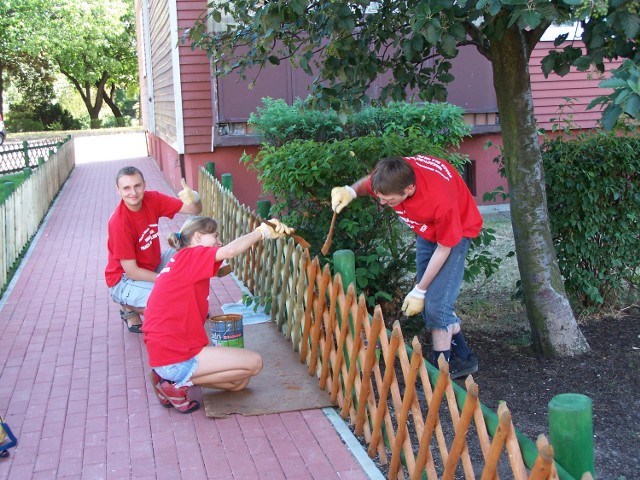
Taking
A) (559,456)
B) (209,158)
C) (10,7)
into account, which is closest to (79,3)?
(10,7)

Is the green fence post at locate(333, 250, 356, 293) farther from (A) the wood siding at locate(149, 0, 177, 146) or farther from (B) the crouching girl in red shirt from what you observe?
(A) the wood siding at locate(149, 0, 177, 146)

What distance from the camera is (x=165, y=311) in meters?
4.52

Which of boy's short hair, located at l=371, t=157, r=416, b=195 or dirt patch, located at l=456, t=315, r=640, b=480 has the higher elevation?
boy's short hair, located at l=371, t=157, r=416, b=195

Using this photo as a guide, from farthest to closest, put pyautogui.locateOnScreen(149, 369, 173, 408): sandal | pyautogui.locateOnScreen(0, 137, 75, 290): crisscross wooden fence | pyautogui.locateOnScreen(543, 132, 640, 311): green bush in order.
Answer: pyautogui.locateOnScreen(0, 137, 75, 290): crisscross wooden fence → pyautogui.locateOnScreen(543, 132, 640, 311): green bush → pyautogui.locateOnScreen(149, 369, 173, 408): sandal

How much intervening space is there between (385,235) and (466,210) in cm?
139

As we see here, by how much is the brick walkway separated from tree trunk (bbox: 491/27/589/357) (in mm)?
2051

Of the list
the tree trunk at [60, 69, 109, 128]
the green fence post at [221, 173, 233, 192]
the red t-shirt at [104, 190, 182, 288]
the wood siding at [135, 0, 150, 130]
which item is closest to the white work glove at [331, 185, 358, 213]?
the red t-shirt at [104, 190, 182, 288]

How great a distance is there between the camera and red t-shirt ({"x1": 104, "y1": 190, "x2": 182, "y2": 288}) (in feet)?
19.0

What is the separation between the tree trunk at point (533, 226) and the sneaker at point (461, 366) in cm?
Result: 71

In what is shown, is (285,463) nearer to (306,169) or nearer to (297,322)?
(297,322)

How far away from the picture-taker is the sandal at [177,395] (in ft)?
15.0

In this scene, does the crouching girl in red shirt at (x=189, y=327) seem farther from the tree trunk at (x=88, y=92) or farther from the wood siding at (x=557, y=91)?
the tree trunk at (x=88, y=92)

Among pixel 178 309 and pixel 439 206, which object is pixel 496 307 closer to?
pixel 439 206

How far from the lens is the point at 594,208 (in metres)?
6.27
